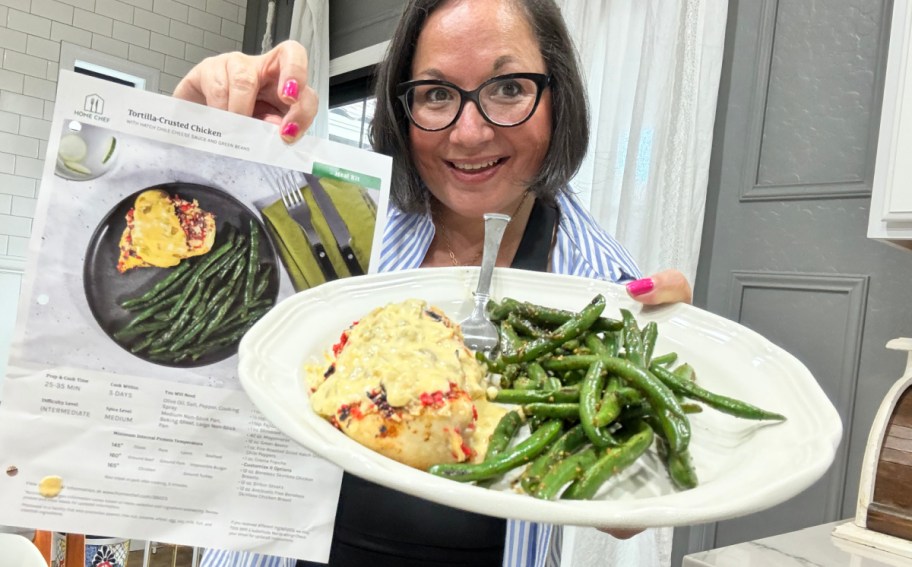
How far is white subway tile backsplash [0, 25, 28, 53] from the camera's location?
199 inches

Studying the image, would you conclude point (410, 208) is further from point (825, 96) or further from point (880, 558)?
point (825, 96)

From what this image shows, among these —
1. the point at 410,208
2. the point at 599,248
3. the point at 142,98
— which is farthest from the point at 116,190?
the point at 599,248

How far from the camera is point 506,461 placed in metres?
0.83

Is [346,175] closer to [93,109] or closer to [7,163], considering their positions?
[93,109]

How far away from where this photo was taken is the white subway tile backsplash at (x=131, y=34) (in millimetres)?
5562

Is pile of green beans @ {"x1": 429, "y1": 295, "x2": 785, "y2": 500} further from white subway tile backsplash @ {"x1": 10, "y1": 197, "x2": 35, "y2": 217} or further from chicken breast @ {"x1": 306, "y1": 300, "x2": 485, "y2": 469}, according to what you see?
white subway tile backsplash @ {"x1": 10, "y1": 197, "x2": 35, "y2": 217}

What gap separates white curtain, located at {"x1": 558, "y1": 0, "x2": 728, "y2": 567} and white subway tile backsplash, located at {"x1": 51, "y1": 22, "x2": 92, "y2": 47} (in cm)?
441

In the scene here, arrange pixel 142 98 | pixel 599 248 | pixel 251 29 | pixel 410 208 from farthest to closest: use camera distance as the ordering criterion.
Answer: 1. pixel 251 29
2. pixel 410 208
3. pixel 599 248
4. pixel 142 98

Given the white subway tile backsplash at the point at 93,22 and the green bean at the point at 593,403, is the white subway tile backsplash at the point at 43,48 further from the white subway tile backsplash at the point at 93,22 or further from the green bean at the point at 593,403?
the green bean at the point at 593,403

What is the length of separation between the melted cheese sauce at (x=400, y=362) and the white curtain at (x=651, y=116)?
1.83 metres

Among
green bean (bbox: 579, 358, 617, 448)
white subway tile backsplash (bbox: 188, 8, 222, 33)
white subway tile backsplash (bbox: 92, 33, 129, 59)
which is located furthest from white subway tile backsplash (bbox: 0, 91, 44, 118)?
green bean (bbox: 579, 358, 617, 448)

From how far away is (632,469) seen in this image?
34.7 inches

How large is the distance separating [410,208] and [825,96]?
1675 millimetres

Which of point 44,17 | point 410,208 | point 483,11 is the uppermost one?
point 44,17
